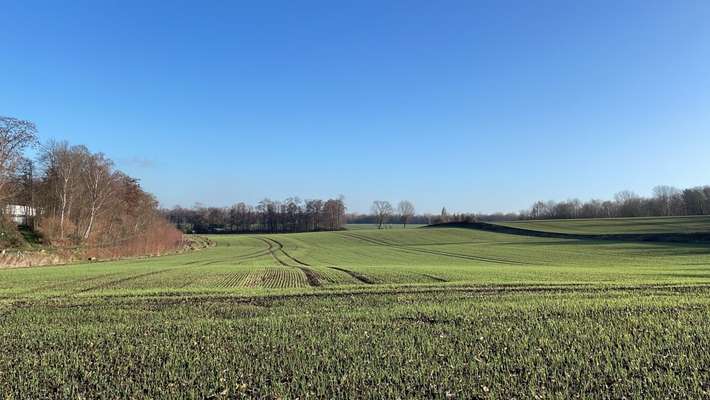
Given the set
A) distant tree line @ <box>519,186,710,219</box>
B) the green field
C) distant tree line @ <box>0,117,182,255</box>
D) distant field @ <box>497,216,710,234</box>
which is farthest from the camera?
distant tree line @ <box>519,186,710,219</box>

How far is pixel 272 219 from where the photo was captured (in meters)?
153

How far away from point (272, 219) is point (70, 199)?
96926 mm

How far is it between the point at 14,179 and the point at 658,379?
67682 mm

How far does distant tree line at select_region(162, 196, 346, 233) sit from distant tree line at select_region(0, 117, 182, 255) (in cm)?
8295

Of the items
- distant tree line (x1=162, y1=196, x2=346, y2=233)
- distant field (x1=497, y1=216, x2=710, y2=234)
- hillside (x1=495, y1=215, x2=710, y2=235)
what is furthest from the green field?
distant tree line (x1=162, y1=196, x2=346, y2=233)

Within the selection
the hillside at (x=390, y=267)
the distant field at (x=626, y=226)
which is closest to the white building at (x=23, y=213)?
the hillside at (x=390, y=267)

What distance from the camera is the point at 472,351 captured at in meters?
6.48

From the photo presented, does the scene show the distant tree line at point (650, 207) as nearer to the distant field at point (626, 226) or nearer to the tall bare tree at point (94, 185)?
the distant field at point (626, 226)

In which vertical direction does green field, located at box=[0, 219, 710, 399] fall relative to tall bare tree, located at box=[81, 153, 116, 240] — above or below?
below

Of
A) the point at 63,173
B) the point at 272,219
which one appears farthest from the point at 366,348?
the point at 272,219

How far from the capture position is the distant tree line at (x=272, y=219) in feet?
490

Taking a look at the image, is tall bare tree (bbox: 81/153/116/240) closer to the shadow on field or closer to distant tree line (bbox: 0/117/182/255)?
distant tree line (bbox: 0/117/182/255)

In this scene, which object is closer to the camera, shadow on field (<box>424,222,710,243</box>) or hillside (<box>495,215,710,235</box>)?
shadow on field (<box>424,222,710,243</box>)

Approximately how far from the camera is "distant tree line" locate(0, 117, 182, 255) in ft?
165
